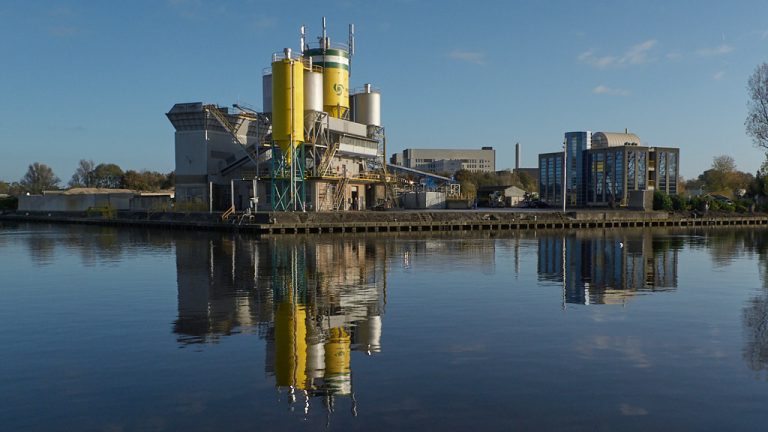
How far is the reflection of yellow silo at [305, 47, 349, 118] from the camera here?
66.3 meters

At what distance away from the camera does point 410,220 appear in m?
58.1

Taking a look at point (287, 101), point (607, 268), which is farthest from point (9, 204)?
point (607, 268)

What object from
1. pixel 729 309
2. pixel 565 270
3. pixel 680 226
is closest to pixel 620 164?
pixel 680 226

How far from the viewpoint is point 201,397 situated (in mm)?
9906

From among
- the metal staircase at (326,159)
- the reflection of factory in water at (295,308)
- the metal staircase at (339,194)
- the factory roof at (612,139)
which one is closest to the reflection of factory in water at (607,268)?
the reflection of factory in water at (295,308)

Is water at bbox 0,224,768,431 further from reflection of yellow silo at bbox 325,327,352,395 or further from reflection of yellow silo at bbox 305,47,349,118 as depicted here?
reflection of yellow silo at bbox 305,47,349,118

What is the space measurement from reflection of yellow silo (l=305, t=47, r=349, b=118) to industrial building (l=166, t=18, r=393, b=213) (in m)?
0.11

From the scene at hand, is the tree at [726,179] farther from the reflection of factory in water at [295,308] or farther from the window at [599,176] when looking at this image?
the reflection of factory in water at [295,308]

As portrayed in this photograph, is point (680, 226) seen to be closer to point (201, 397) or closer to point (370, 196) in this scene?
point (370, 196)

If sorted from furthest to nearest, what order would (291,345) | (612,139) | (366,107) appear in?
(612,139) < (366,107) < (291,345)

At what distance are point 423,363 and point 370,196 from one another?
200ft

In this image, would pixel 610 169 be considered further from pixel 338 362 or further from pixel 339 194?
pixel 338 362

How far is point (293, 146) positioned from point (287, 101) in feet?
13.3

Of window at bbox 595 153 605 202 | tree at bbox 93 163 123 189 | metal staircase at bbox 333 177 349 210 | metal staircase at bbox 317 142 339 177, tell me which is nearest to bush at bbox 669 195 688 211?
window at bbox 595 153 605 202
